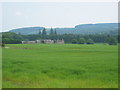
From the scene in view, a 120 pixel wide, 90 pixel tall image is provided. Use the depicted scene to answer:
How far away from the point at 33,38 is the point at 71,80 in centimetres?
5039

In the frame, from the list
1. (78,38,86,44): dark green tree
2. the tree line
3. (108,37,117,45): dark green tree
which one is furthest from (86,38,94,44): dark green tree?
(108,37,117,45): dark green tree

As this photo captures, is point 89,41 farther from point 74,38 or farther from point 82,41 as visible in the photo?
point 74,38

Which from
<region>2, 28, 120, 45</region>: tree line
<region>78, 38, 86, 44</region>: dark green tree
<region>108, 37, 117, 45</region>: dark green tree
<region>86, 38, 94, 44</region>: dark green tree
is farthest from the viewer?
<region>86, 38, 94, 44</region>: dark green tree

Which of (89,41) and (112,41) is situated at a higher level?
(112,41)

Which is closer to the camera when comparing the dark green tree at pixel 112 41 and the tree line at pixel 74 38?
the dark green tree at pixel 112 41

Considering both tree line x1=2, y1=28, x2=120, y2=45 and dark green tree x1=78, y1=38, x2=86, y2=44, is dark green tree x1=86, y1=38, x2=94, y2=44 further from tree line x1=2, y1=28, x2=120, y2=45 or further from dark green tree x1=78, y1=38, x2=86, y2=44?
dark green tree x1=78, y1=38, x2=86, y2=44

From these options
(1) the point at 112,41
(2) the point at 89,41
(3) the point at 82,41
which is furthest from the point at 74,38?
(1) the point at 112,41

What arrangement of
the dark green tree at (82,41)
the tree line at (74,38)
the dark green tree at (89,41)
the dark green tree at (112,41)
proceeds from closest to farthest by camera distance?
the dark green tree at (112,41) → the tree line at (74,38) → the dark green tree at (82,41) → the dark green tree at (89,41)

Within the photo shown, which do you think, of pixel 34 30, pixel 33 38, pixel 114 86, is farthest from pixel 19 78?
pixel 34 30

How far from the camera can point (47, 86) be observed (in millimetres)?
8180

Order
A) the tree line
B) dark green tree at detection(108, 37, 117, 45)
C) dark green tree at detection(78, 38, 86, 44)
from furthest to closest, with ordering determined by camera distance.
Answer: dark green tree at detection(78, 38, 86, 44), the tree line, dark green tree at detection(108, 37, 117, 45)

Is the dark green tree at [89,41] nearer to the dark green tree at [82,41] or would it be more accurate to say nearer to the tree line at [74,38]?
the tree line at [74,38]

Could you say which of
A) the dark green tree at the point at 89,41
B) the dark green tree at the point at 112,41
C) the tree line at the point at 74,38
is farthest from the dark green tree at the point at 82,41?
the dark green tree at the point at 112,41

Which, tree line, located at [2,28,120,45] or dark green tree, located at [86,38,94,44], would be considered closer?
tree line, located at [2,28,120,45]
